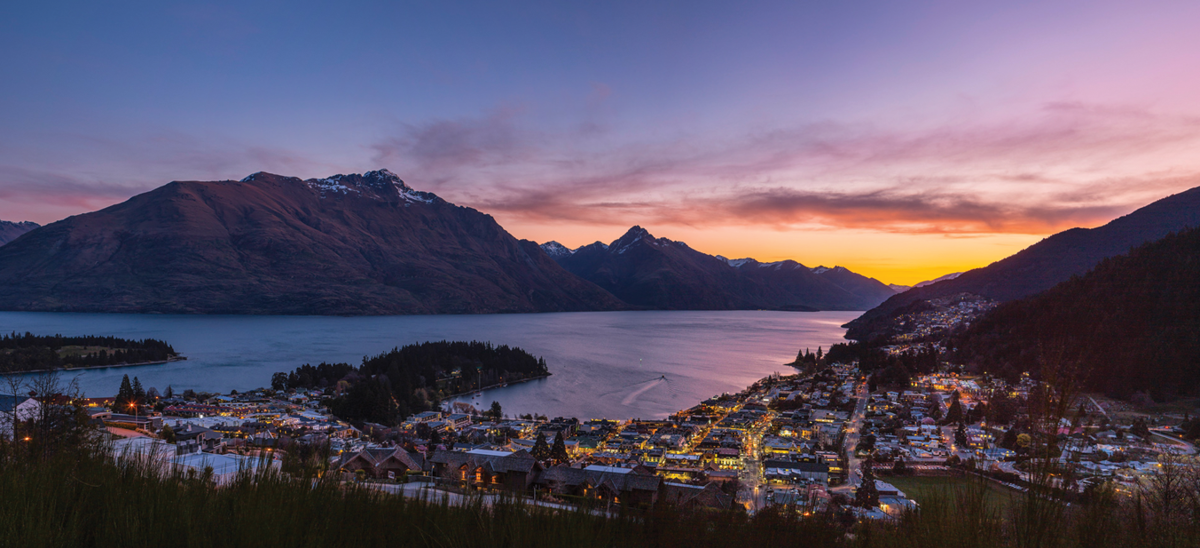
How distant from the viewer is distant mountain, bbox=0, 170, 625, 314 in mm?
113562

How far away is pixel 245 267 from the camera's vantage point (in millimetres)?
134250

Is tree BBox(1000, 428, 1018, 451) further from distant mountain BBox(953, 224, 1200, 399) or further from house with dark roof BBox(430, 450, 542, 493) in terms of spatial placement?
house with dark roof BBox(430, 450, 542, 493)

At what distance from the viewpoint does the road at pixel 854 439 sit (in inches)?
566

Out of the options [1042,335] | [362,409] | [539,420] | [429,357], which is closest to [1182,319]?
[1042,335]

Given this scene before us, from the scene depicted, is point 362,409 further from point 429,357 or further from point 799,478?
point 799,478

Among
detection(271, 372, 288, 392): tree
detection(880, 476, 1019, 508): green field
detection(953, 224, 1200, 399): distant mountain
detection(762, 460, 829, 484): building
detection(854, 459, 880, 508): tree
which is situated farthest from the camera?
detection(271, 372, 288, 392): tree

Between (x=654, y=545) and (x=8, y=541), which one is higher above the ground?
(x=8, y=541)

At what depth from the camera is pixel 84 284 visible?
113 metres

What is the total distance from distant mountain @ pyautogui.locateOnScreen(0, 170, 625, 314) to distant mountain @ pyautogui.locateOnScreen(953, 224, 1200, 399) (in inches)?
4726

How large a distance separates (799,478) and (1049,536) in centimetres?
1460

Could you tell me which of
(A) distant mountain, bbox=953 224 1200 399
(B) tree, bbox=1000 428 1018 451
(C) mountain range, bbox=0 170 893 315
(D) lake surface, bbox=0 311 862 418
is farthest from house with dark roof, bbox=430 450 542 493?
(C) mountain range, bbox=0 170 893 315

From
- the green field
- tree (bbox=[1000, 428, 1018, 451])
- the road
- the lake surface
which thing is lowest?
the lake surface

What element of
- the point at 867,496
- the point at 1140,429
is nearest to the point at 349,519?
the point at 867,496

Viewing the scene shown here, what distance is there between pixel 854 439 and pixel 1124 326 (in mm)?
20098
